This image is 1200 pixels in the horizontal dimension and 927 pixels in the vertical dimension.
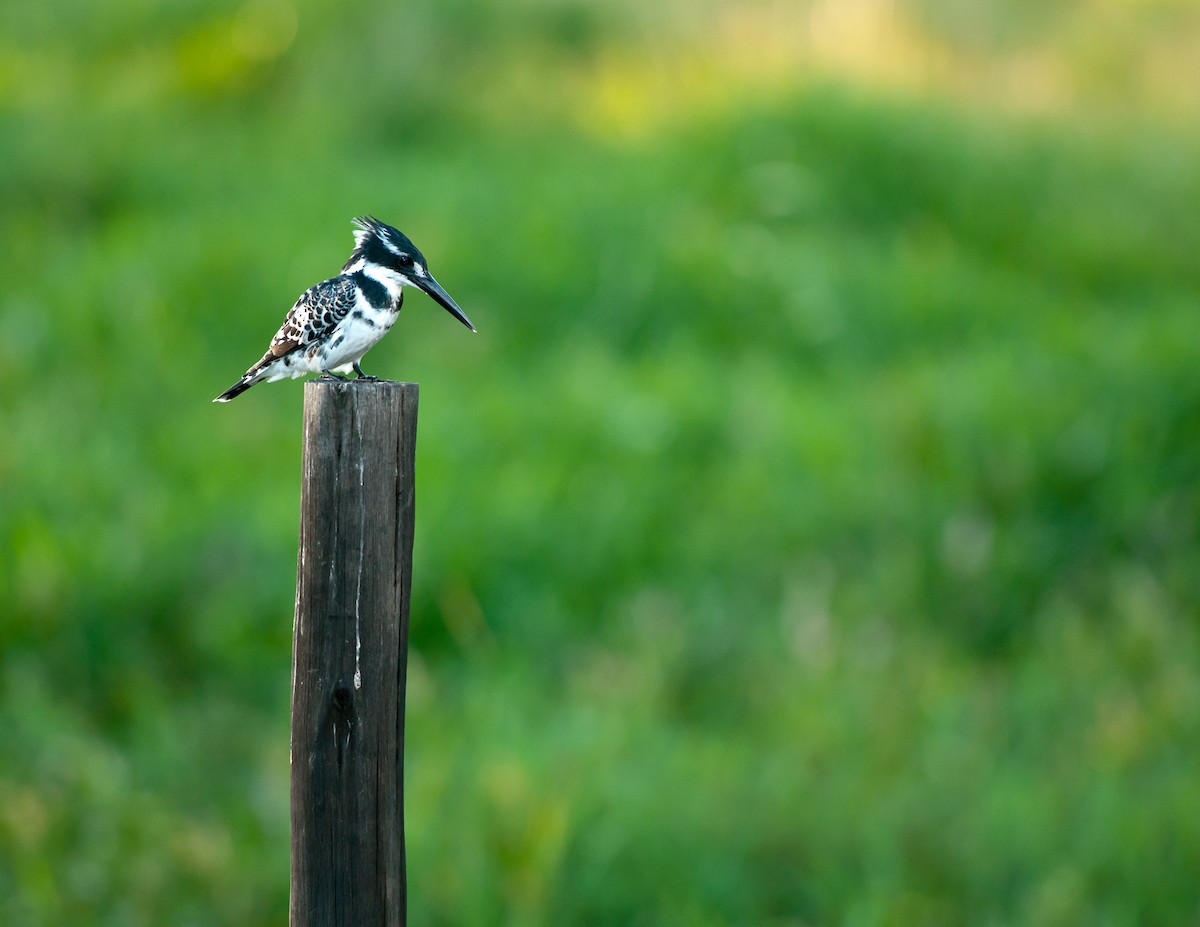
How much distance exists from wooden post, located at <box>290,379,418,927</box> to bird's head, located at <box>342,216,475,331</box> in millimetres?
511

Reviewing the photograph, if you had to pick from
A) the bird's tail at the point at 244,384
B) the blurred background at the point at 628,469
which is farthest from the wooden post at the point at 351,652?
the blurred background at the point at 628,469

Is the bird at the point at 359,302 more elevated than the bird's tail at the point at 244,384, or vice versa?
the bird at the point at 359,302

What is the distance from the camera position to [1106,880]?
473 centimetres

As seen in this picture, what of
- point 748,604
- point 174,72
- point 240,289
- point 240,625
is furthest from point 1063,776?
point 174,72

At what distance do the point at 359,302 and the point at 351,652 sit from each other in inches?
32.4

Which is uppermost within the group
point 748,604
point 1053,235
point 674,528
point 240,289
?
point 1053,235

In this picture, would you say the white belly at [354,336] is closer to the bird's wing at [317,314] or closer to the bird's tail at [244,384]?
the bird's wing at [317,314]

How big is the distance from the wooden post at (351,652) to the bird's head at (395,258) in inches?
20.1

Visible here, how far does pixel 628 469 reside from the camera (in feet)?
23.1

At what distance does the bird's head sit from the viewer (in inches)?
116

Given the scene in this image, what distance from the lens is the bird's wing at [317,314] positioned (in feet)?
9.59

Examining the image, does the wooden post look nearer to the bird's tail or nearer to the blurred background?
the bird's tail

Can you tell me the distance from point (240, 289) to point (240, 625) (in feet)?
9.39

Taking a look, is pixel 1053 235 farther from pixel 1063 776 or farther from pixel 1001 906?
pixel 1001 906
